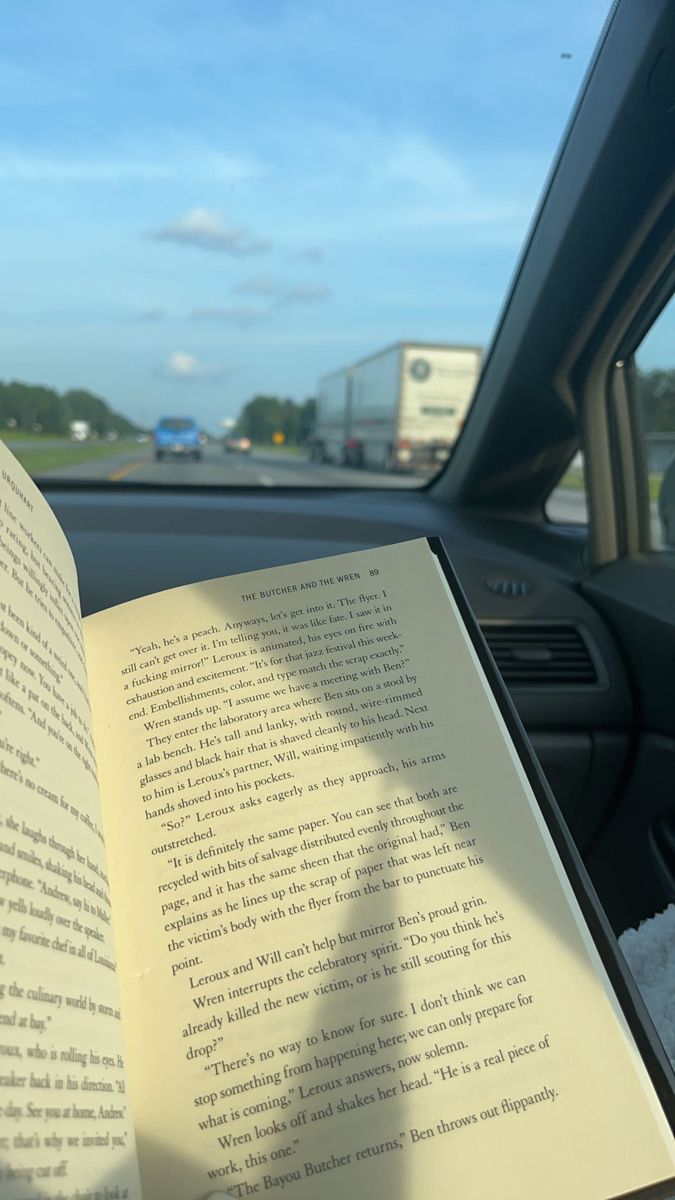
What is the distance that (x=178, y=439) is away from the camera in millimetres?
4309

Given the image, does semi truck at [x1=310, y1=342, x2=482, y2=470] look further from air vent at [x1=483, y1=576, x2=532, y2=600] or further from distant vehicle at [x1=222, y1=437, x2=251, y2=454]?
air vent at [x1=483, y1=576, x2=532, y2=600]

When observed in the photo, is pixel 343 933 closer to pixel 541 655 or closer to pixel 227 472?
pixel 541 655

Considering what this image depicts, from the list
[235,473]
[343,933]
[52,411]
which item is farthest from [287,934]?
[235,473]

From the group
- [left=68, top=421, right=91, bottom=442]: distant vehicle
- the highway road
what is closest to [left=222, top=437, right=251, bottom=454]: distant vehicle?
the highway road

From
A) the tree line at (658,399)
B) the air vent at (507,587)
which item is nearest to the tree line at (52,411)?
the air vent at (507,587)

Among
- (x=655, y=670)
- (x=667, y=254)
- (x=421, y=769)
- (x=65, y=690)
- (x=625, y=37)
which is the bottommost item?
(x=421, y=769)

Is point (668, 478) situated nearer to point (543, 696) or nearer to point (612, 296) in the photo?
point (612, 296)

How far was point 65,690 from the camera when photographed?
0.81m

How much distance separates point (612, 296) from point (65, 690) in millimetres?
1861

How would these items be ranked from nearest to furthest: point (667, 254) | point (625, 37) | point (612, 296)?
point (625, 37) < point (667, 254) < point (612, 296)

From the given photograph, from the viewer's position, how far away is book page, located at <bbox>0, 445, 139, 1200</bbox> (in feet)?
1.92

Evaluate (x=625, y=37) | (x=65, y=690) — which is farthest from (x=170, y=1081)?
(x=625, y=37)

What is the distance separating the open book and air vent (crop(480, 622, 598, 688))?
1.48m

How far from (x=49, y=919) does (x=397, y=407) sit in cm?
387
